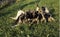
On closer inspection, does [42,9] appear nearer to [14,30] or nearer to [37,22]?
[37,22]

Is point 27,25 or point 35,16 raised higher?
point 35,16

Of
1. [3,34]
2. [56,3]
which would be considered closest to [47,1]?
[56,3]

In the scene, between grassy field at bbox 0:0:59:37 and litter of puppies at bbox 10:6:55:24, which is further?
litter of puppies at bbox 10:6:55:24

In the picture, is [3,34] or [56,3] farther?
[56,3]

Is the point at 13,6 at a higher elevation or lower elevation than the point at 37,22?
higher

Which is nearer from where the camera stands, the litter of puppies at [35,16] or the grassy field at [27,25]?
the grassy field at [27,25]

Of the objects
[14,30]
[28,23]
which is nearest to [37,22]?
[28,23]

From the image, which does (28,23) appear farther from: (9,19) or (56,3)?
(56,3)
